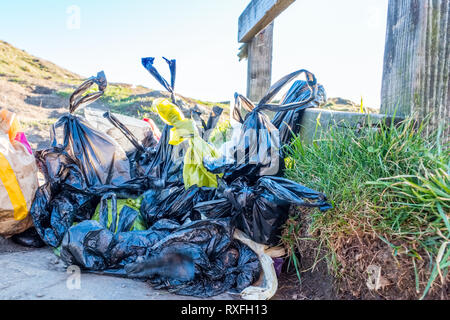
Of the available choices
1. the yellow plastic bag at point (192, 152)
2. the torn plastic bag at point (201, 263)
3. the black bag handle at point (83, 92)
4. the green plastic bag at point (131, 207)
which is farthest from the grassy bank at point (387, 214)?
the black bag handle at point (83, 92)

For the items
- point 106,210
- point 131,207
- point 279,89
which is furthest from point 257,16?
point 106,210

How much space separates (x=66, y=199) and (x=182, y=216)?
969 millimetres

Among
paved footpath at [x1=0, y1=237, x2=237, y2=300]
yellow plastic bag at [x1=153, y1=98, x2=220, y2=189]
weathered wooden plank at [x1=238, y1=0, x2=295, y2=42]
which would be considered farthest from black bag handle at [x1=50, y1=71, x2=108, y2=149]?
weathered wooden plank at [x1=238, y1=0, x2=295, y2=42]

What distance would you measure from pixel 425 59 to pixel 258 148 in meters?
1.04

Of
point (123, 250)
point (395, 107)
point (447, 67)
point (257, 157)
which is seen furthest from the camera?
point (257, 157)

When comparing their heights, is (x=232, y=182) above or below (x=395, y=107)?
below

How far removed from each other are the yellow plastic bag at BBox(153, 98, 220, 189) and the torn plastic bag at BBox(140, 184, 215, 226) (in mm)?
106

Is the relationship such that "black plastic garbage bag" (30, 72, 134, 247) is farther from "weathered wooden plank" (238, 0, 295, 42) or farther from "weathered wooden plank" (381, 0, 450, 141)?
"weathered wooden plank" (381, 0, 450, 141)

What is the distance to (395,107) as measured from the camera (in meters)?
1.91

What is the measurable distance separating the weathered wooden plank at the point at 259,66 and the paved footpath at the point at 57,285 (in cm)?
271

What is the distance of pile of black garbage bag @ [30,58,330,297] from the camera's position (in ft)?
6.22

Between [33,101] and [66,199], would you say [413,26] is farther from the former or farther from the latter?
[33,101]

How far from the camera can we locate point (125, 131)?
3131 mm

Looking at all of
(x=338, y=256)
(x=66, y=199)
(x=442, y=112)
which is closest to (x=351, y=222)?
(x=338, y=256)
